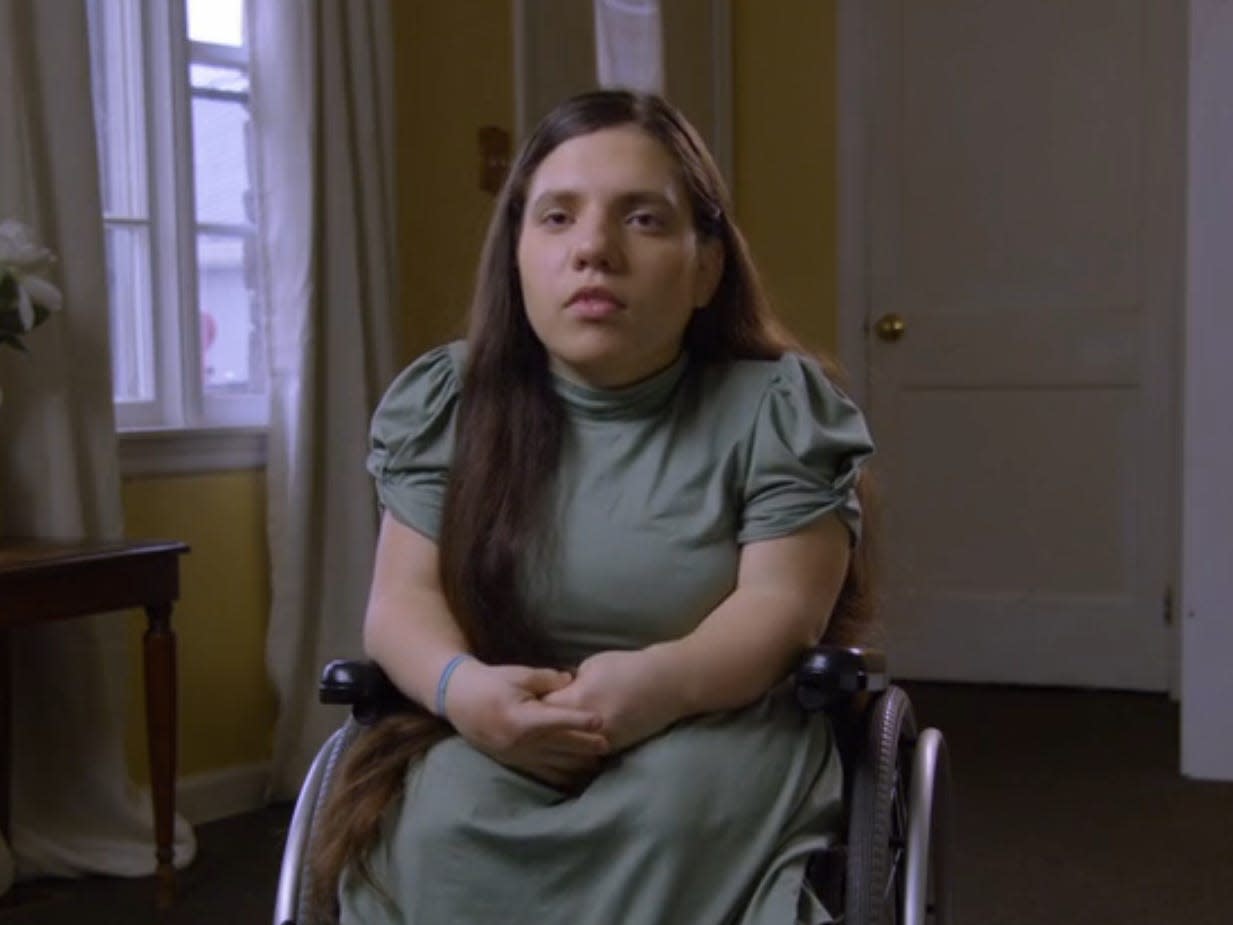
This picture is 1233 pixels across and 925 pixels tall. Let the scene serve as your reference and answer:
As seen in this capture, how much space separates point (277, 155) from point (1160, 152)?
88.0 inches

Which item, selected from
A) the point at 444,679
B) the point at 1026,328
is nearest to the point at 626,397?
the point at 444,679

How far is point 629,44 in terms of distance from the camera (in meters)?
4.39

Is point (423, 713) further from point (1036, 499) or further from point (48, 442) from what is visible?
point (1036, 499)

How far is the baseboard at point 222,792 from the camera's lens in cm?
331

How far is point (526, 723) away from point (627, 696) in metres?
0.08

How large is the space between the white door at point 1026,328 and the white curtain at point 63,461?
2.17 m

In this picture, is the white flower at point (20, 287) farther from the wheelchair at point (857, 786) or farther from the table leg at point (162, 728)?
the wheelchair at point (857, 786)

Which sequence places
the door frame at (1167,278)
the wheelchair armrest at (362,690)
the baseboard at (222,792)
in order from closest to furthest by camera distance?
the wheelchair armrest at (362,690), the baseboard at (222,792), the door frame at (1167,278)

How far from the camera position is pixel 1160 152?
4.48m

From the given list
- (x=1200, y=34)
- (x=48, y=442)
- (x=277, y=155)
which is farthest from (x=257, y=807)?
(x=1200, y=34)

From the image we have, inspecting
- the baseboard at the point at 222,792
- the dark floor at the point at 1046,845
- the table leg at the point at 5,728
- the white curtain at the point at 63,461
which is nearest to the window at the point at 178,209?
the white curtain at the point at 63,461

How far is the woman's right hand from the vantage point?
54.3 inches

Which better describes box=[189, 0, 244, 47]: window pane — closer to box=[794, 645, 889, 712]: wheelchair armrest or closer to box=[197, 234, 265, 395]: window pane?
box=[197, 234, 265, 395]: window pane

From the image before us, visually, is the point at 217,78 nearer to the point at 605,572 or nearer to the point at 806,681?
the point at 605,572
